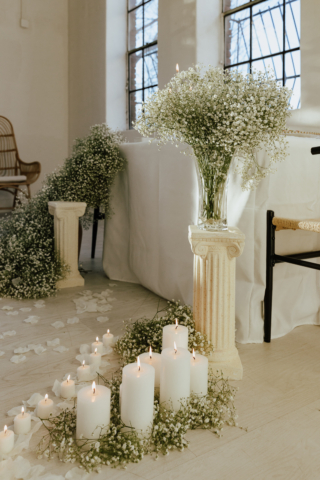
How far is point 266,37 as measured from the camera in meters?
3.83

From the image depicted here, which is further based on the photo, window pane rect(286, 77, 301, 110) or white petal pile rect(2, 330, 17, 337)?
window pane rect(286, 77, 301, 110)

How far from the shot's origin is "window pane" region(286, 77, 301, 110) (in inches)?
136

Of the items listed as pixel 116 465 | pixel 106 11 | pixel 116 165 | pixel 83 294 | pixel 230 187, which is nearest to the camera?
pixel 116 465

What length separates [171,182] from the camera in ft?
7.03

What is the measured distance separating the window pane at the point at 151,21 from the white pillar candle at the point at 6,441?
502cm

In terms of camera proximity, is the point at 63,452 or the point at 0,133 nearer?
the point at 63,452

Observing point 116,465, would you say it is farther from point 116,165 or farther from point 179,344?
point 116,165

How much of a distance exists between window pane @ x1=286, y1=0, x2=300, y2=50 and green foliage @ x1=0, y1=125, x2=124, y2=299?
75.8 inches

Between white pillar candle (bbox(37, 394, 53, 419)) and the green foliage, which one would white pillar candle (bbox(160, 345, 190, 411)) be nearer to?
white pillar candle (bbox(37, 394, 53, 419))

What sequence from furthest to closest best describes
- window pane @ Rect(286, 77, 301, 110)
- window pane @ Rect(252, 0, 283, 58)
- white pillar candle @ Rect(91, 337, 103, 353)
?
1. window pane @ Rect(252, 0, 283, 58)
2. window pane @ Rect(286, 77, 301, 110)
3. white pillar candle @ Rect(91, 337, 103, 353)

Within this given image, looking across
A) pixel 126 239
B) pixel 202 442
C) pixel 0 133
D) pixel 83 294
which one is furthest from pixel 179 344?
pixel 0 133

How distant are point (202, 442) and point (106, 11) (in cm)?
553

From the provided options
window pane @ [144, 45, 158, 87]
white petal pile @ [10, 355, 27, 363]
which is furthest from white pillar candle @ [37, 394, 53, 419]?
window pane @ [144, 45, 158, 87]

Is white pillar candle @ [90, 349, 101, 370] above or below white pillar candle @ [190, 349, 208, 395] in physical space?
below
